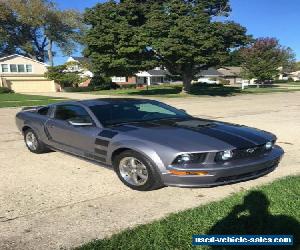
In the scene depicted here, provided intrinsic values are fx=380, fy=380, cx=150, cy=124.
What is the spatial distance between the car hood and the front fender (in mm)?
111

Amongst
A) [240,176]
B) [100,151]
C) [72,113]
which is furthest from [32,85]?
[240,176]

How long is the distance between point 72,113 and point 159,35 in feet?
85.3

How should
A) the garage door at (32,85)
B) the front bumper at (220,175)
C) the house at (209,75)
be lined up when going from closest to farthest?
the front bumper at (220,175) → the garage door at (32,85) → the house at (209,75)

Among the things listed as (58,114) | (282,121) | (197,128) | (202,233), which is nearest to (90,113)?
(58,114)

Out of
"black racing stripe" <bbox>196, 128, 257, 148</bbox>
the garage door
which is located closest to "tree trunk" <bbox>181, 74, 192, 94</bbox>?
the garage door

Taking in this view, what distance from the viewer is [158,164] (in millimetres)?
4828

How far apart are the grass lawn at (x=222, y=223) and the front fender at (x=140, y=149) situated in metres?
0.74

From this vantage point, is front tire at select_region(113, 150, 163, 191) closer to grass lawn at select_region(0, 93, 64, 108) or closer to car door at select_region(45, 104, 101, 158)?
car door at select_region(45, 104, 101, 158)

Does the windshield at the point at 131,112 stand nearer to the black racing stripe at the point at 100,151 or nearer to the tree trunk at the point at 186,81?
the black racing stripe at the point at 100,151

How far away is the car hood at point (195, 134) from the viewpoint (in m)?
4.86

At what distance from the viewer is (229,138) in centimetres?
509

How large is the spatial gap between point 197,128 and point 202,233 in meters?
2.05

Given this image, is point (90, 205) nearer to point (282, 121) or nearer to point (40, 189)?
point (40, 189)

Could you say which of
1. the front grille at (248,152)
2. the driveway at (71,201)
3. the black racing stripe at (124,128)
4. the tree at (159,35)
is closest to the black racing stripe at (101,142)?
the black racing stripe at (124,128)
